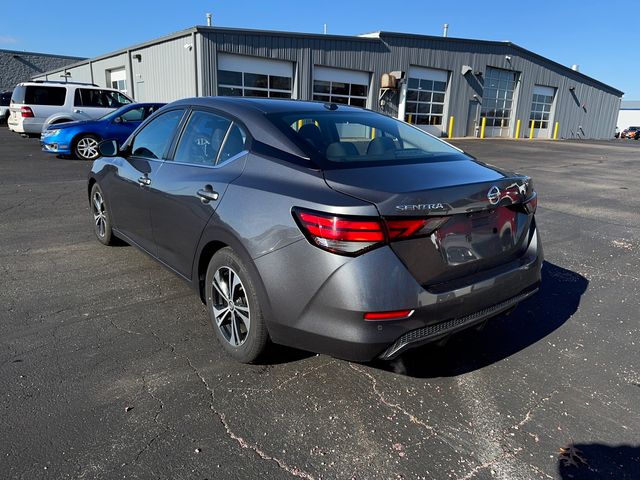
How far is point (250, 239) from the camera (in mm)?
2588

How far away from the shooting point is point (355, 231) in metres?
2.23

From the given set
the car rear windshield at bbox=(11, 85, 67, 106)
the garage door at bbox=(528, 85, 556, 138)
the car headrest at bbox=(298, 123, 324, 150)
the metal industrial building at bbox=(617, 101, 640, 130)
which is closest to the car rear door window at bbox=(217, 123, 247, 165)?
the car headrest at bbox=(298, 123, 324, 150)

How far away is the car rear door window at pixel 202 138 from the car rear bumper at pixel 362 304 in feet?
3.55

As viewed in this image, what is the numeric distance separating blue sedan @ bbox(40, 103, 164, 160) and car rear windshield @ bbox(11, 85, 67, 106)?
313cm

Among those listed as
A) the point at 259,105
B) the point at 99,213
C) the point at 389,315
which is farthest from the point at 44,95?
the point at 389,315

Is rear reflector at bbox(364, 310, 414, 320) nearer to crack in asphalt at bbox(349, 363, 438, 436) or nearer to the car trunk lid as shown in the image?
the car trunk lid

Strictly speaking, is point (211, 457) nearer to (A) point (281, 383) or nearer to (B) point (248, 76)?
(A) point (281, 383)

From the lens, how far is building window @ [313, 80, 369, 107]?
22.7 meters

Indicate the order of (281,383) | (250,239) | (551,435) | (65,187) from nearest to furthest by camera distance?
(551,435)
(250,239)
(281,383)
(65,187)

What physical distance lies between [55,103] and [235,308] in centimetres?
1528

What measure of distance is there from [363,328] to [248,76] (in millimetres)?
19713

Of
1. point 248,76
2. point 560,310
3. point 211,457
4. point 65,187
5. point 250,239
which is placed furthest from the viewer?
point 248,76

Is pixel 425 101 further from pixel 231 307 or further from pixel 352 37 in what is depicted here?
pixel 231 307

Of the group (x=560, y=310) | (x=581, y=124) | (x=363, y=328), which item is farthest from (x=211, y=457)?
(x=581, y=124)
